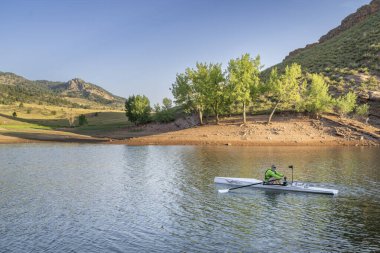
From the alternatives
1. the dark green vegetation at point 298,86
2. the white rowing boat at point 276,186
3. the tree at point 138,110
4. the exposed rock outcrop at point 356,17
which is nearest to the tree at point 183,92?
the dark green vegetation at point 298,86

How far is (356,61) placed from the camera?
11056cm

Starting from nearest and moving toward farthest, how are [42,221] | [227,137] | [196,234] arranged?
[196,234]
[42,221]
[227,137]

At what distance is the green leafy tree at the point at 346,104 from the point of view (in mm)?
82250

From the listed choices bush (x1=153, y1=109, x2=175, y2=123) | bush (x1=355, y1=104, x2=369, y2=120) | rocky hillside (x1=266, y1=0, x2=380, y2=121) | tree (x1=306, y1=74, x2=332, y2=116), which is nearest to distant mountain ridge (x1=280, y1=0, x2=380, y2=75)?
rocky hillside (x1=266, y1=0, x2=380, y2=121)

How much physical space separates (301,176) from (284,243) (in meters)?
21.7

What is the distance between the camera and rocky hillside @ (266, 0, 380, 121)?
94.8 meters

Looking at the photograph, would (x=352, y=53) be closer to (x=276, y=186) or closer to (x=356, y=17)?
A: (x=356, y=17)

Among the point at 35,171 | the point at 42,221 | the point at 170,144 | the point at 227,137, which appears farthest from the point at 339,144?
the point at 42,221

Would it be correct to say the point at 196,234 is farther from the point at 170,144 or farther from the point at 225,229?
the point at 170,144

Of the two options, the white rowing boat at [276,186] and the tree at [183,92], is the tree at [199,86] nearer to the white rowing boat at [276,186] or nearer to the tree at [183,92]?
the tree at [183,92]

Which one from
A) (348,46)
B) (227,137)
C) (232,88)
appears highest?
(348,46)

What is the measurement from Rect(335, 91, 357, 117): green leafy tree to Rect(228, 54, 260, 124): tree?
18220mm

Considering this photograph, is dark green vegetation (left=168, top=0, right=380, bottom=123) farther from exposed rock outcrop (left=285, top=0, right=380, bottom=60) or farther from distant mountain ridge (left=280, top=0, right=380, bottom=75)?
exposed rock outcrop (left=285, top=0, right=380, bottom=60)

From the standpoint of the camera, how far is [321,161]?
53.3 metres
